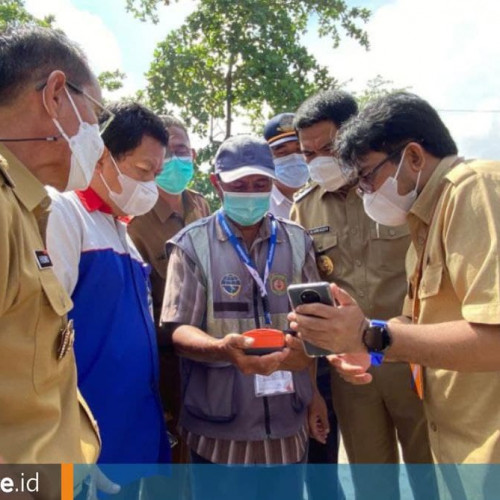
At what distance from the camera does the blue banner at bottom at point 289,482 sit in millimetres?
1968

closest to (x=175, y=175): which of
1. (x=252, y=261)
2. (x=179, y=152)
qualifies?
(x=179, y=152)

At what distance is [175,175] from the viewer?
3.56m

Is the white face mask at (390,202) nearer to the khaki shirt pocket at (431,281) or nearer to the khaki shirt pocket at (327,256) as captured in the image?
the khaki shirt pocket at (431,281)

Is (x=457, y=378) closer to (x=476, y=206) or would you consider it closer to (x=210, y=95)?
(x=476, y=206)

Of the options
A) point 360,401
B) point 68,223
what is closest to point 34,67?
point 68,223

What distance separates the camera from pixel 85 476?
1739mm

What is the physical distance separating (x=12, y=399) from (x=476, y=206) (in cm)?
149

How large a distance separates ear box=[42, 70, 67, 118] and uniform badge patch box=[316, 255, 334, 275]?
1681mm

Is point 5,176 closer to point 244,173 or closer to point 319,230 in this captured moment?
point 244,173

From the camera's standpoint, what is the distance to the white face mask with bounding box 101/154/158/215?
258cm

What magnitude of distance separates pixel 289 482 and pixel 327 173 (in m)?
1.60

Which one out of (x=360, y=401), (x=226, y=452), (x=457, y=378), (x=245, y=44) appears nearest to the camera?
(x=457, y=378)

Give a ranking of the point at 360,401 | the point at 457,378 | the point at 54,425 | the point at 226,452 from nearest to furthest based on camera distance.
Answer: the point at 54,425 → the point at 457,378 → the point at 226,452 → the point at 360,401

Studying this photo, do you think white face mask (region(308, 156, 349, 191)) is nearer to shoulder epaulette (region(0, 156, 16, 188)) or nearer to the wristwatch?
the wristwatch
